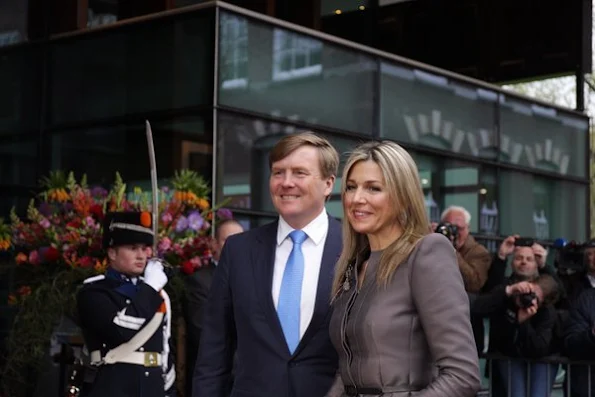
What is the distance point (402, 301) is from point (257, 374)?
3.28 ft

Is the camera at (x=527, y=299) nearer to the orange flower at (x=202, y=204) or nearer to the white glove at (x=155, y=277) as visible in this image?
the orange flower at (x=202, y=204)

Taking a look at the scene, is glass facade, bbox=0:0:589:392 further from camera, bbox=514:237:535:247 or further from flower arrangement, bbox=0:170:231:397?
camera, bbox=514:237:535:247

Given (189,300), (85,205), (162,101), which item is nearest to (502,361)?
(189,300)

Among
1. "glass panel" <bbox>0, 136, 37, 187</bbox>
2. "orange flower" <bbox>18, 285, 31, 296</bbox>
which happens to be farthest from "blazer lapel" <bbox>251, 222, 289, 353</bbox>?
"glass panel" <bbox>0, 136, 37, 187</bbox>

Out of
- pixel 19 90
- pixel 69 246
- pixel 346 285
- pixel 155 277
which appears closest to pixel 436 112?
pixel 19 90

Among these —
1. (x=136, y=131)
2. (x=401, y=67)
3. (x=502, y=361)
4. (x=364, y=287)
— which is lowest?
(x=502, y=361)

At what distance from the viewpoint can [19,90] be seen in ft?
39.4

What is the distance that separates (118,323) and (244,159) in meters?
4.70

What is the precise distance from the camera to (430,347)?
3.28 m

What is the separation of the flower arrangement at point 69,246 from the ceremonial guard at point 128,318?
1462 millimetres

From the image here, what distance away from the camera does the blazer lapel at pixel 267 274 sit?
13.8 feet

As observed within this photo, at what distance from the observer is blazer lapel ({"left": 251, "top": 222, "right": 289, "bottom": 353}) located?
4.21 meters

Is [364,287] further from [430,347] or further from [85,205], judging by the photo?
[85,205]

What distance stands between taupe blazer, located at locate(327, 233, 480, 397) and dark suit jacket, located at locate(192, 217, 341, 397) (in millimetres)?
681
